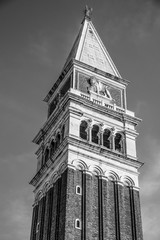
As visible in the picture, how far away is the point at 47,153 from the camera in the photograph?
2176 inches

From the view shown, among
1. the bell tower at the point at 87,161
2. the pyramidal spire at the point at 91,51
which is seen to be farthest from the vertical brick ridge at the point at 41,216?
the pyramidal spire at the point at 91,51

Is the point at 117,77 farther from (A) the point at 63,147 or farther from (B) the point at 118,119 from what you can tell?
(A) the point at 63,147

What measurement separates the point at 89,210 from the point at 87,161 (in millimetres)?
5993

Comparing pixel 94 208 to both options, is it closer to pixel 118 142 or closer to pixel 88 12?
pixel 118 142

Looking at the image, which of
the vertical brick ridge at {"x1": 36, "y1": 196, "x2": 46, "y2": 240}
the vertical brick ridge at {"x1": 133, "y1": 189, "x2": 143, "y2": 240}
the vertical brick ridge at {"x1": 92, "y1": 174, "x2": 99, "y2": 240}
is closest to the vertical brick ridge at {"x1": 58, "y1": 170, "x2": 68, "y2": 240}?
the vertical brick ridge at {"x1": 92, "y1": 174, "x2": 99, "y2": 240}

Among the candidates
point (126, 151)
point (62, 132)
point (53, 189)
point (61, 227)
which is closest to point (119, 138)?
point (126, 151)

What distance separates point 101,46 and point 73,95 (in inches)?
660

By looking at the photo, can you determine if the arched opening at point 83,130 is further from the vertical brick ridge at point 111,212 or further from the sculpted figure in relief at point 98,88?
the vertical brick ridge at point 111,212

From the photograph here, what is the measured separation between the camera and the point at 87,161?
48469 mm

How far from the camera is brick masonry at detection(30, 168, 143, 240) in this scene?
42.6 meters

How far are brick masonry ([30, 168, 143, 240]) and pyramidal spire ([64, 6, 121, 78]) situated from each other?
19.8 meters

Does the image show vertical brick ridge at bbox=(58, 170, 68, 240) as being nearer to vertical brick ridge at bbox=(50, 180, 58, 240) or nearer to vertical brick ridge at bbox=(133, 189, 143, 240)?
vertical brick ridge at bbox=(50, 180, 58, 240)

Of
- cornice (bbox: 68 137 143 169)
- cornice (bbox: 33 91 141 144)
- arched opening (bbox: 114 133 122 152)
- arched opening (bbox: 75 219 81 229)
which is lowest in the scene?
arched opening (bbox: 75 219 81 229)

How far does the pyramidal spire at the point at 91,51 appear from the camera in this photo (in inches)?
2461
